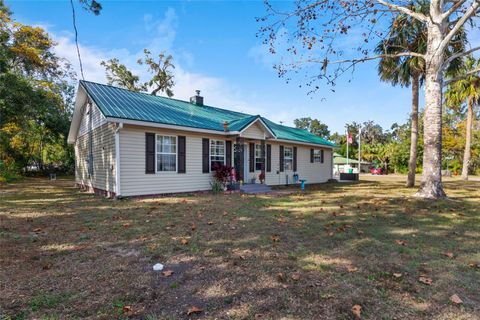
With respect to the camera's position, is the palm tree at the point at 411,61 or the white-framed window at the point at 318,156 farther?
the white-framed window at the point at 318,156

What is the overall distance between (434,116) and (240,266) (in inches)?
373

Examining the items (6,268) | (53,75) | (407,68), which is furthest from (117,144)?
(53,75)

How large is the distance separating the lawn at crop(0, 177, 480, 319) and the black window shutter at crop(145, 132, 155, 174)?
12.2 ft

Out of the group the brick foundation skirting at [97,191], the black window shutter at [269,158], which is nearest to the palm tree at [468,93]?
the black window shutter at [269,158]

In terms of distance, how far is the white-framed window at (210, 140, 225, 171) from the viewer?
12.4 m

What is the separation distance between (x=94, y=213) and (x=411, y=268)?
24.7 ft

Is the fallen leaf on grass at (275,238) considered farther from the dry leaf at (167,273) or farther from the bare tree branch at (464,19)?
the bare tree branch at (464,19)

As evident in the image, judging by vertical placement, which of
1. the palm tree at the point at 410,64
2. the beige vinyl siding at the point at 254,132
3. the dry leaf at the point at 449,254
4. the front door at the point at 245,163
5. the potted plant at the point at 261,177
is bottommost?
the dry leaf at the point at 449,254

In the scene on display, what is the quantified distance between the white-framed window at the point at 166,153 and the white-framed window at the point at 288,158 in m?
7.63

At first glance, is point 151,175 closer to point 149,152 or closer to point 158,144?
point 149,152

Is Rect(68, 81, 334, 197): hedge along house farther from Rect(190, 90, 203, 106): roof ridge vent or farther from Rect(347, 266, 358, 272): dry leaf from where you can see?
Rect(347, 266, 358, 272): dry leaf

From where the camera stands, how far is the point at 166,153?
10867 mm

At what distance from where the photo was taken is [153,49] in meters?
27.8

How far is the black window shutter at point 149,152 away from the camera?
10273 mm
